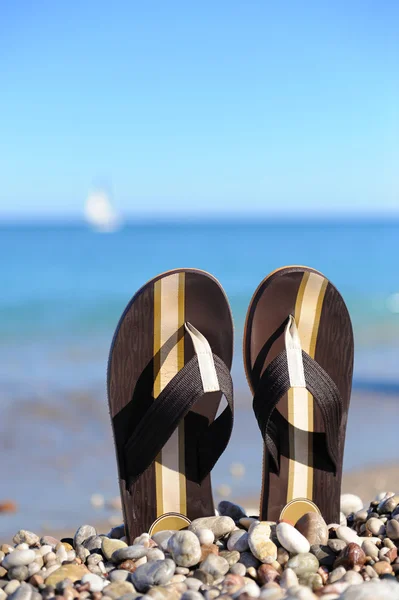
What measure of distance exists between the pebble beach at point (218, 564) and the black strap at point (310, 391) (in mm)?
220

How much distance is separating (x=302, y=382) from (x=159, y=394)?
351 mm

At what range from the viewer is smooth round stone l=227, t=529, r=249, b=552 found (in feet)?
4.78

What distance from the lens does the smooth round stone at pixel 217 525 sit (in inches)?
61.0

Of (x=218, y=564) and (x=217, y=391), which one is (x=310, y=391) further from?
(x=218, y=564)

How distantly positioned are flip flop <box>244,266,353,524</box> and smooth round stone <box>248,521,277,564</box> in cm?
28

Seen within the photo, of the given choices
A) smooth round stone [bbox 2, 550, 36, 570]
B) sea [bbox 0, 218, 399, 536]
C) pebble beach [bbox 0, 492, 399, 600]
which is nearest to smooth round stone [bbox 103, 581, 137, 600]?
pebble beach [bbox 0, 492, 399, 600]

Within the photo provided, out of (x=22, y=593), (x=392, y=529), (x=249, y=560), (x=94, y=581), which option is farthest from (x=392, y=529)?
(x=22, y=593)

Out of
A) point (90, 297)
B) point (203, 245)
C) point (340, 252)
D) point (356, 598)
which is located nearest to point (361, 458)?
point (356, 598)

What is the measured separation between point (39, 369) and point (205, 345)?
4046 millimetres

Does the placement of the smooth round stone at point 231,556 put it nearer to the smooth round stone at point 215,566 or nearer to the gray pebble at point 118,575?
the smooth round stone at point 215,566

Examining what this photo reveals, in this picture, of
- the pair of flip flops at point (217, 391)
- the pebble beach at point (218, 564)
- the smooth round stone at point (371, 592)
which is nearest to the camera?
the smooth round stone at point (371, 592)

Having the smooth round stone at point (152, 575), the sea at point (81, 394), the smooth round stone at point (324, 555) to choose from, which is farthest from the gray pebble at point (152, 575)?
the sea at point (81, 394)

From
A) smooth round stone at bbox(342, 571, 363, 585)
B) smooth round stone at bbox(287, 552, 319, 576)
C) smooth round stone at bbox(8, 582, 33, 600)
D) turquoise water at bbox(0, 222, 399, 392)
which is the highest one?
turquoise water at bbox(0, 222, 399, 392)

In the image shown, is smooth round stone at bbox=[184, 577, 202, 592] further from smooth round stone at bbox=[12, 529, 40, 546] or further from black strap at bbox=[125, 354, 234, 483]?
smooth round stone at bbox=[12, 529, 40, 546]
